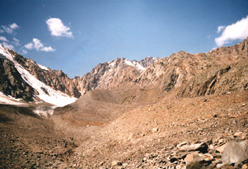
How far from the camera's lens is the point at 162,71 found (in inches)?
3573

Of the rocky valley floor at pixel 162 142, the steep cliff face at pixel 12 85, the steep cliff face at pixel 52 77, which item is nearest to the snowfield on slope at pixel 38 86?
the steep cliff face at pixel 52 77

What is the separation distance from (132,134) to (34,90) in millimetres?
133404

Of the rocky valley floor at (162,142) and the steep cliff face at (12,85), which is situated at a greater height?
the steep cliff face at (12,85)

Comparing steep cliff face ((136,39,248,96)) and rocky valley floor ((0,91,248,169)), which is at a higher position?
steep cliff face ((136,39,248,96))

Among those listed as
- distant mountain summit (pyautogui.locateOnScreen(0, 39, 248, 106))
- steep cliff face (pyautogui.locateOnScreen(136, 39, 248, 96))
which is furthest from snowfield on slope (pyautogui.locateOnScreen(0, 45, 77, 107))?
steep cliff face (pyautogui.locateOnScreen(136, 39, 248, 96))

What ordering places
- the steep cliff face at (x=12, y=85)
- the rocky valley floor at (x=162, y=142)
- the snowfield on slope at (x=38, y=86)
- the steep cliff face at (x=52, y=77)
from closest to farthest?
the rocky valley floor at (x=162, y=142) < the steep cliff face at (x=12, y=85) < the snowfield on slope at (x=38, y=86) < the steep cliff face at (x=52, y=77)

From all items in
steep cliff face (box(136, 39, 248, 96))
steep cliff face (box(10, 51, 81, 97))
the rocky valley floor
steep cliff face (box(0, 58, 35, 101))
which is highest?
steep cliff face (box(10, 51, 81, 97))

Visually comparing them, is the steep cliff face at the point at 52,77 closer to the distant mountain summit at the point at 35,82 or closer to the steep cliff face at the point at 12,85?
the distant mountain summit at the point at 35,82

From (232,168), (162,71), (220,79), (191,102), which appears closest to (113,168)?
(232,168)

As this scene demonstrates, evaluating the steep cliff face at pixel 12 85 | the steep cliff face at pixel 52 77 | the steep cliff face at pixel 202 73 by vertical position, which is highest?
the steep cliff face at pixel 52 77

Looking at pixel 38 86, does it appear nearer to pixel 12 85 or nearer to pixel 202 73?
pixel 12 85

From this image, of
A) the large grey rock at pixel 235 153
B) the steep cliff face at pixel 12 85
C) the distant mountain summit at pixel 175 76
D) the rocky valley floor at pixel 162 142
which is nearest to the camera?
the large grey rock at pixel 235 153

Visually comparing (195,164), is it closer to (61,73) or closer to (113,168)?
(113,168)

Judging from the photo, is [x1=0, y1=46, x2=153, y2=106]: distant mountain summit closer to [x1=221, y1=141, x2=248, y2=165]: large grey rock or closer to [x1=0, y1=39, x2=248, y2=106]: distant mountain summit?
[x1=0, y1=39, x2=248, y2=106]: distant mountain summit
